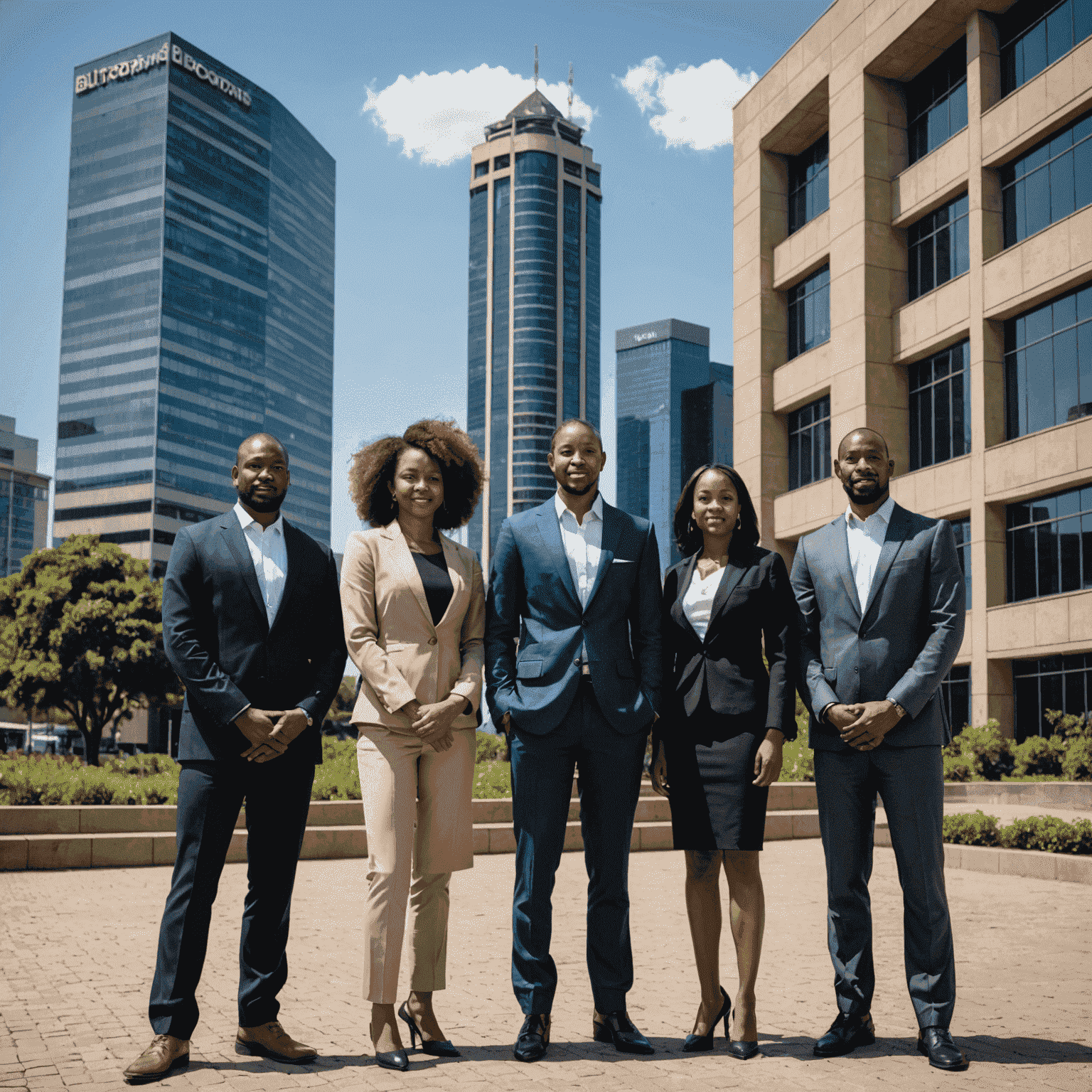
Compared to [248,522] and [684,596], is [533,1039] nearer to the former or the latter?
[684,596]

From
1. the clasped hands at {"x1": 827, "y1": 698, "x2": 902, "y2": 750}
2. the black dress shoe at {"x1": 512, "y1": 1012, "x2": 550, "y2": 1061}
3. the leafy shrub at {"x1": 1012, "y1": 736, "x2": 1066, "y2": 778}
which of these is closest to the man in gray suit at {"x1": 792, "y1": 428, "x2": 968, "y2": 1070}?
the clasped hands at {"x1": 827, "y1": 698, "x2": 902, "y2": 750}

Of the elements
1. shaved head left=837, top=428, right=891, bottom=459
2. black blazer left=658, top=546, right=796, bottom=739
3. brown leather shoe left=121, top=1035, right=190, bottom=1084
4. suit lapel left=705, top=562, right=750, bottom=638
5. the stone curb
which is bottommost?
the stone curb

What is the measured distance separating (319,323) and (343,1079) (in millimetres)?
173276

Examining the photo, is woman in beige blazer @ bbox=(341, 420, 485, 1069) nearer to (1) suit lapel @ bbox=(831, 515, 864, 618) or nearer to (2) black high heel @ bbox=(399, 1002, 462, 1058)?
(2) black high heel @ bbox=(399, 1002, 462, 1058)

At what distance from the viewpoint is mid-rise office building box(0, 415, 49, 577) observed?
160 meters

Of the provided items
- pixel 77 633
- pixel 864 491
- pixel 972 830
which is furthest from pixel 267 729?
pixel 77 633

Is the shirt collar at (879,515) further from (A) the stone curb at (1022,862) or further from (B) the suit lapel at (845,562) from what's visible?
(A) the stone curb at (1022,862)

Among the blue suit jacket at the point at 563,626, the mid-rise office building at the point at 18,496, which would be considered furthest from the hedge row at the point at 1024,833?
the mid-rise office building at the point at 18,496

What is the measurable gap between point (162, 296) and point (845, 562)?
133 meters

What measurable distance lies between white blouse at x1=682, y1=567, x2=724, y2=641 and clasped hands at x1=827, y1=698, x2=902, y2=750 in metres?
0.67

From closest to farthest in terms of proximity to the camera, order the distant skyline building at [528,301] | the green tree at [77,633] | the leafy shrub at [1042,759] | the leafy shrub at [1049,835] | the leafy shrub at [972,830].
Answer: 1. the leafy shrub at [1049,835]
2. the leafy shrub at [972,830]
3. the leafy shrub at [1042,759]
4. the green tree at [77,633]
5. the distant skyline building at [528,301]

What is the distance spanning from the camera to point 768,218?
3709cm

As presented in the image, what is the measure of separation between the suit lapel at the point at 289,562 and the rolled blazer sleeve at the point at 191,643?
32 cm

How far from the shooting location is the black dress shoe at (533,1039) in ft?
14.5
